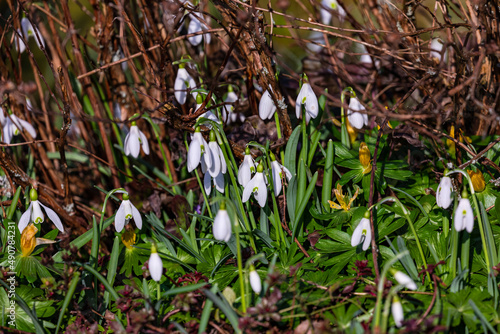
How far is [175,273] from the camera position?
195cm

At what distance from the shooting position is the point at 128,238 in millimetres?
1938

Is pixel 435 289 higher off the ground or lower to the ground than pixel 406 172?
lower

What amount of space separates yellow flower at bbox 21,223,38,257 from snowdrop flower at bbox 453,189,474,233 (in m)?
1.52

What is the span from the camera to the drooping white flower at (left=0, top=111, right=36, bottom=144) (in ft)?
7.66

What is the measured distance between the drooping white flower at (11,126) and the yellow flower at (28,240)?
749 mm

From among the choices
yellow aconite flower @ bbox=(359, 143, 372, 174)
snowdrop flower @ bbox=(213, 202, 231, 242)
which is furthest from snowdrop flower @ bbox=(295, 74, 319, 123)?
snowdrop flower @ bbox=(213, 202, 231, 242)

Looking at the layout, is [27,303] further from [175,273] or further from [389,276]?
[389,276]

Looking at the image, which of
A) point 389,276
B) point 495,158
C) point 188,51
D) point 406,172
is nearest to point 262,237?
point 389,276

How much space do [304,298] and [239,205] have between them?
0.54 m

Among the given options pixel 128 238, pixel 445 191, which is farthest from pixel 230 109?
pixel 445 191

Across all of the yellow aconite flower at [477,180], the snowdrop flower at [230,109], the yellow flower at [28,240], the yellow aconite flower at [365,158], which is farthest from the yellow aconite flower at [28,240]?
the yellow aconite flower at [477,180]

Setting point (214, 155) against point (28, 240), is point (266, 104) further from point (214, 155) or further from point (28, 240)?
point (28, 240)

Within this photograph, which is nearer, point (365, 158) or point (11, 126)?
point (365, 158)

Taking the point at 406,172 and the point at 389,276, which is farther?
the point at 406,172
